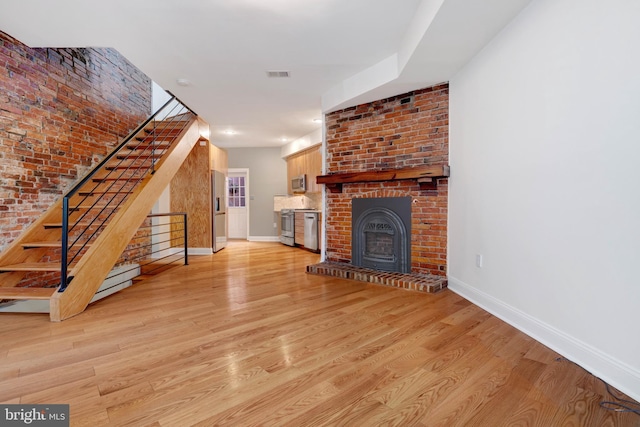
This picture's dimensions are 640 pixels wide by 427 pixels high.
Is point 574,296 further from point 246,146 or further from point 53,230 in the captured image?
point 246,146

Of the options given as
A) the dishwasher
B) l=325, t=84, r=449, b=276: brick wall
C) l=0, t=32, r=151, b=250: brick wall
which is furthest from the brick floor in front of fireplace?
l=0, t=32, r=151, b=250: brick wall

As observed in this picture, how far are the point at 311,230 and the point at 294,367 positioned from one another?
445 cm

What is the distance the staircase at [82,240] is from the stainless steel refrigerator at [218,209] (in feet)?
4.30

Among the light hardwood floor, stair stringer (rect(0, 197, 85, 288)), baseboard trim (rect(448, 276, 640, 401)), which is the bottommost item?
the light hardwood floor

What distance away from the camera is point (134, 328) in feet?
7.46

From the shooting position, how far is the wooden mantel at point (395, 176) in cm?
330

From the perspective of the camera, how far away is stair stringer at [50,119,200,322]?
2.49 m

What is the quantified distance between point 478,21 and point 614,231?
175 centimetres

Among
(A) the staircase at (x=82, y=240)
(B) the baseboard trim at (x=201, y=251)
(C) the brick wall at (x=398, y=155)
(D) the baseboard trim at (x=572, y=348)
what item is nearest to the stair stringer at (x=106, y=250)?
(A) the staircase at (x=82, y=240)

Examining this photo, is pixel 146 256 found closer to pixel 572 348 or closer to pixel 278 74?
pixel 278 74

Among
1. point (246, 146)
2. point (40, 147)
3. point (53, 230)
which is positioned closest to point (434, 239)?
point (53, 230)

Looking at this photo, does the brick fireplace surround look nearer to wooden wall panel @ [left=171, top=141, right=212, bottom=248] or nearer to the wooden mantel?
the wooden mantel

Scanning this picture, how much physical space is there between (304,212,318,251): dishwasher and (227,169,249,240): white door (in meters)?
2.33

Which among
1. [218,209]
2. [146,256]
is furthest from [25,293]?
[218,209]
